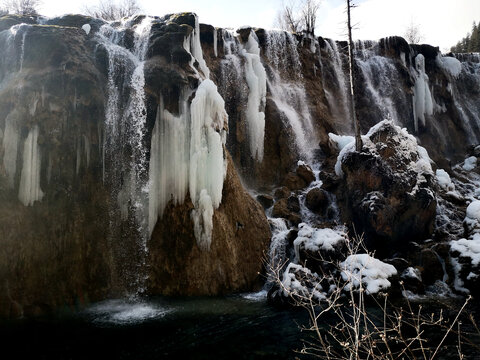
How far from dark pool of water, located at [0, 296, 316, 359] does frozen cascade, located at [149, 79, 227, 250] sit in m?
2.54

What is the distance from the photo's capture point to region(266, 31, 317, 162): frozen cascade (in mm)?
18734

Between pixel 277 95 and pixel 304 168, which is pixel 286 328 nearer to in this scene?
pixel 304 168

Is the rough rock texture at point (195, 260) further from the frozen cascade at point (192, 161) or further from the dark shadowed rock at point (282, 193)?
the dark shadowed rock at point (282, 193)

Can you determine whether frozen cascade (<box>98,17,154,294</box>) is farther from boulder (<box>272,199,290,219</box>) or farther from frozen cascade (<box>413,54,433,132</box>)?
frozen cascade (<box>413,54,433,132</box>)

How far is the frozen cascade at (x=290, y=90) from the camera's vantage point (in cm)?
1873

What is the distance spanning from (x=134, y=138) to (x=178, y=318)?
5.75 meters

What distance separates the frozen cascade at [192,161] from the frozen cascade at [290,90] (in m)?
7.92

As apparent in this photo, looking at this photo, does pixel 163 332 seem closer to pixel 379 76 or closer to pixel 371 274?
pixel 371 274

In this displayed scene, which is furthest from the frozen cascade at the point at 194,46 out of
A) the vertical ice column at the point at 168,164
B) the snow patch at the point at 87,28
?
the snow patch at the point at 87,28

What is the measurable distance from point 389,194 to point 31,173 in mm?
11931

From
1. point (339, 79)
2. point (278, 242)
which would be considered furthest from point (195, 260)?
point (339, 79)

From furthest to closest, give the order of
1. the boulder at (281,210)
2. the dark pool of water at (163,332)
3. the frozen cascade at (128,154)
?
the boulder at (281,210) → the frozen cascade at (128,154) → the dark pool of water at (163,332)

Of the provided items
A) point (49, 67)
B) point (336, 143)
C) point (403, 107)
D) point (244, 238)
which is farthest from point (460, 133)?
point (49, 67)

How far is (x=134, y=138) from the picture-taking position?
1140 centimetres
